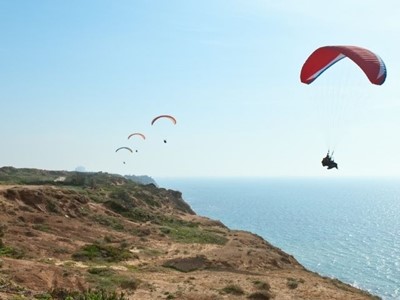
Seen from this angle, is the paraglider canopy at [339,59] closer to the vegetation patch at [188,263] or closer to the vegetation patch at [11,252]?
the vegetation patch at [188,263]

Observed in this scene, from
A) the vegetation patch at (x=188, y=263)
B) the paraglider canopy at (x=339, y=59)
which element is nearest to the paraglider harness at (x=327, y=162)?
the paraglider canopy at (x=339, y=59)

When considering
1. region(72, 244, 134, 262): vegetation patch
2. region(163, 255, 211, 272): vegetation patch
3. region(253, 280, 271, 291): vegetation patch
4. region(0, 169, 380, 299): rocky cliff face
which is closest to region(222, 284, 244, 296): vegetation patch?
region(0, 169, 380, 299): rocky cliff face

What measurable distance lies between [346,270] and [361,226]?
223 ft

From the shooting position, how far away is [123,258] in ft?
92.7

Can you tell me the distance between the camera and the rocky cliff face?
19250mm

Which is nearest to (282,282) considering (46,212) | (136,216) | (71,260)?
(71,260)

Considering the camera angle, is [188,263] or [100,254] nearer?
[100,254]

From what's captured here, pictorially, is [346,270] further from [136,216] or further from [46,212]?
[46,212]

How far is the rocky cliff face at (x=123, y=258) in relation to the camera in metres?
19.2

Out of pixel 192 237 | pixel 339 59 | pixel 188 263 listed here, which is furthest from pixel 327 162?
pixel 192 237

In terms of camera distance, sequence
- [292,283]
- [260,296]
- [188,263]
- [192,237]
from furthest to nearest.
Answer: [192,237], [188,263], [292,283], [260,296]

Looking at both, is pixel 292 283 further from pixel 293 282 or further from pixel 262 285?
pixel 262 285

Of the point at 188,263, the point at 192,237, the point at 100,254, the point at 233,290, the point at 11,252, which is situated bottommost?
the point at 192,237

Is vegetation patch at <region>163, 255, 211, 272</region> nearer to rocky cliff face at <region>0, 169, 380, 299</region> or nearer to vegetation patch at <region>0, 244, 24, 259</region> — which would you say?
rocky cliff face at <region>0, 169, 380, 299</region>
